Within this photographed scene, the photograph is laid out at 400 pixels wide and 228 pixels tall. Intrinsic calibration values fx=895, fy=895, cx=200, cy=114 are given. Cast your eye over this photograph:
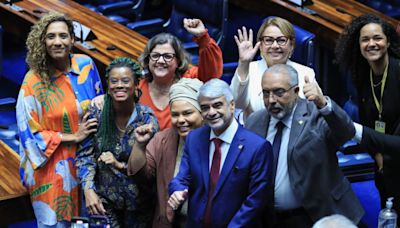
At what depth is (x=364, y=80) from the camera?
3123mm

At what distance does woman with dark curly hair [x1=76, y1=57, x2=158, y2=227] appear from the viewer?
2957 mm

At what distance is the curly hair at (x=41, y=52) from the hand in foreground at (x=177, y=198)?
692 millimetres

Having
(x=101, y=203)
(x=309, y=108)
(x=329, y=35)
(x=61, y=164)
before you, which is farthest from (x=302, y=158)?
(x=329, y=35)

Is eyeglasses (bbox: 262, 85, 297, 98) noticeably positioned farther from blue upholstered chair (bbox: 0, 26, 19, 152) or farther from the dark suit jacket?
blue upholstered chair (bbox: 0, 26, 19, 152)

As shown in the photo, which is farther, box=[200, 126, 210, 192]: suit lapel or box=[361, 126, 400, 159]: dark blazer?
box=[361, 126, 400, 159]: dark blazer

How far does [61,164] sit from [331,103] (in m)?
1.04

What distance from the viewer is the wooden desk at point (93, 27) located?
4.10 metres

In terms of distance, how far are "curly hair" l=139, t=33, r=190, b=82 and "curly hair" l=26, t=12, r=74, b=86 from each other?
0.91 ft

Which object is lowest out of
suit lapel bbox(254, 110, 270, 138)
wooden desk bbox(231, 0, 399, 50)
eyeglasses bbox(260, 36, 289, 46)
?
Result: suit lapel bbox(254, 110, 270, 138)

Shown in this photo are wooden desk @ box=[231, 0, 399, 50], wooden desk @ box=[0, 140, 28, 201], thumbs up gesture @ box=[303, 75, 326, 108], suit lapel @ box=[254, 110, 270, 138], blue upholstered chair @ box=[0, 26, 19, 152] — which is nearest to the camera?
thumbs up gesture @ box=[303, 75, 326, 108]

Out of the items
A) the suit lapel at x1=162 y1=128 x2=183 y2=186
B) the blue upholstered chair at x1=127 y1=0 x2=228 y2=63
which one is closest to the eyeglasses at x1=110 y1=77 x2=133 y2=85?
the suit lapel at x1=162 y1=128 x2=183 y2=186

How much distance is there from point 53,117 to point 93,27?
4.89 ft

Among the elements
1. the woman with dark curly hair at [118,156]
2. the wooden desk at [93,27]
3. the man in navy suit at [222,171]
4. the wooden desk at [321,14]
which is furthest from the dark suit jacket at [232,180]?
the wooden desk at [321,14]

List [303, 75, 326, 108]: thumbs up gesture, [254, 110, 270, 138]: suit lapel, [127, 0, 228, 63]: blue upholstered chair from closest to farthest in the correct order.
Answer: [303, 75, 326, 108]: thumbs up gesture → [254, 110, 270, 138]: suit lapel → [127, 0, 228, 63]: blue upholstered chair
